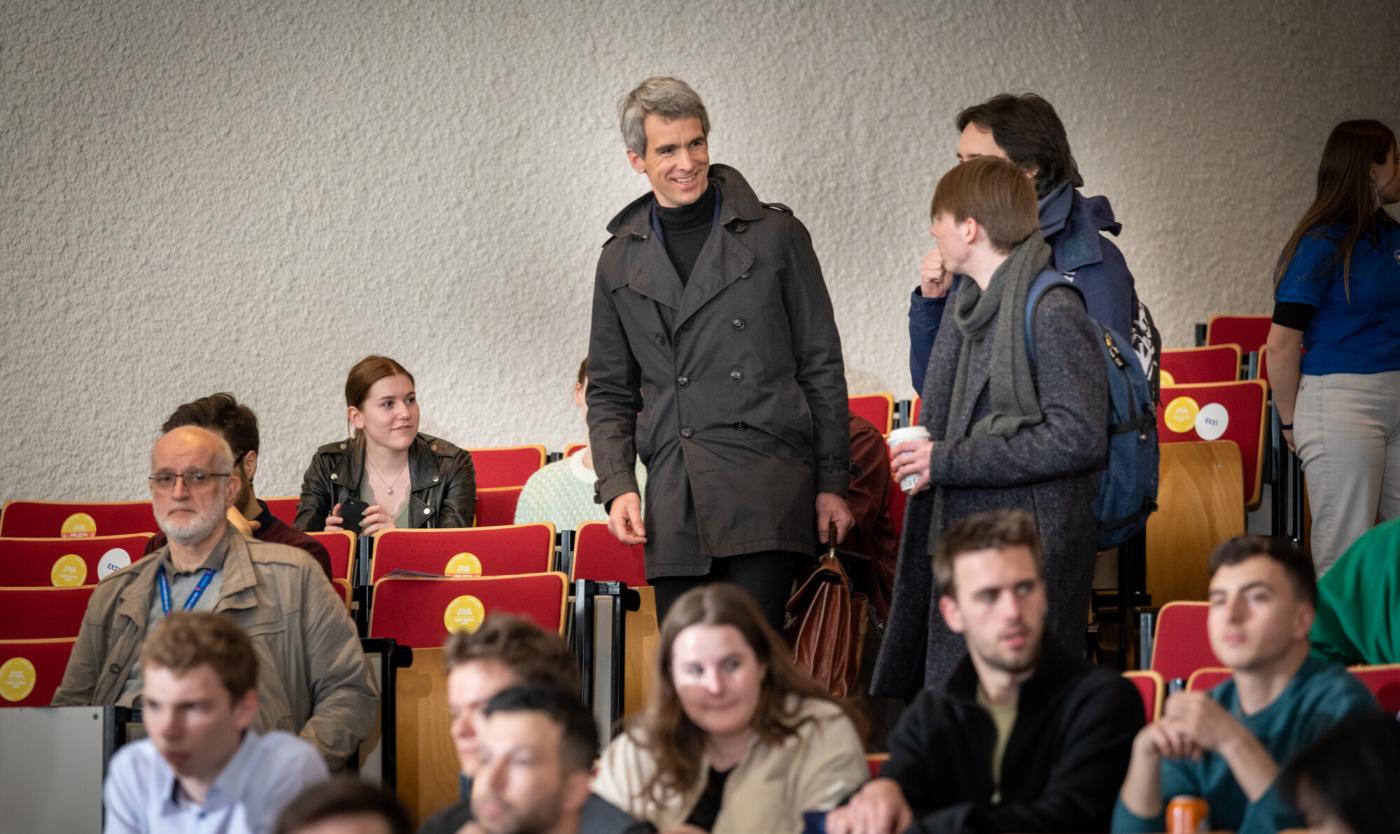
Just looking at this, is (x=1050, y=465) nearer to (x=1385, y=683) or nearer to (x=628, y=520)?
(x=1385, y=683)

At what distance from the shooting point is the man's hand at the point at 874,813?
2293 mm

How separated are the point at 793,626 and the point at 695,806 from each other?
90cm

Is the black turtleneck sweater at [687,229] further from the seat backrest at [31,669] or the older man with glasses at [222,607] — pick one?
the seat backrest at [31,669]

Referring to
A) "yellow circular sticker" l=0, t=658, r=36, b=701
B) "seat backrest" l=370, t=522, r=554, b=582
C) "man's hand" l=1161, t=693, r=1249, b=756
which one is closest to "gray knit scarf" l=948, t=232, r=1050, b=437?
"man's hand" l=1161, t=693, r=1249, b=756

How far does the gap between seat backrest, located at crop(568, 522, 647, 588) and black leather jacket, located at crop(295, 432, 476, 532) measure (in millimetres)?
833

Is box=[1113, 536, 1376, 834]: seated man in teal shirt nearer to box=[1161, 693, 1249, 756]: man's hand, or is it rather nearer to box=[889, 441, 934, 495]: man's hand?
box=[1161, 693, 1249, 756]: man's hand

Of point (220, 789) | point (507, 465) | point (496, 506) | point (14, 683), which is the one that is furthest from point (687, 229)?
point (507, 465)

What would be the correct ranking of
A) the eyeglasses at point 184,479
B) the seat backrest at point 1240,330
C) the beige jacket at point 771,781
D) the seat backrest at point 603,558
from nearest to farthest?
1. the beige jacket at point 771,781
2. the eyeglasses at point 184,479
3. the seat backrest at point 603,558
4. the seat backrest at point 1240,330

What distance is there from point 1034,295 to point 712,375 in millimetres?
748

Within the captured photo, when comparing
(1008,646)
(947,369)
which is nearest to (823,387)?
(947,369)

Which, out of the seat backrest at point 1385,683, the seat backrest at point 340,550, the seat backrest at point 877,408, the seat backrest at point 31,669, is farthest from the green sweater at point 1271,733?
the seat backrest at point 877,408

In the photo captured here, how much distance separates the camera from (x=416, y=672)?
377 cm

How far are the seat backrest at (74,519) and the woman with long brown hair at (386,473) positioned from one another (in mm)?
668

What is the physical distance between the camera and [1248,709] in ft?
7.80
